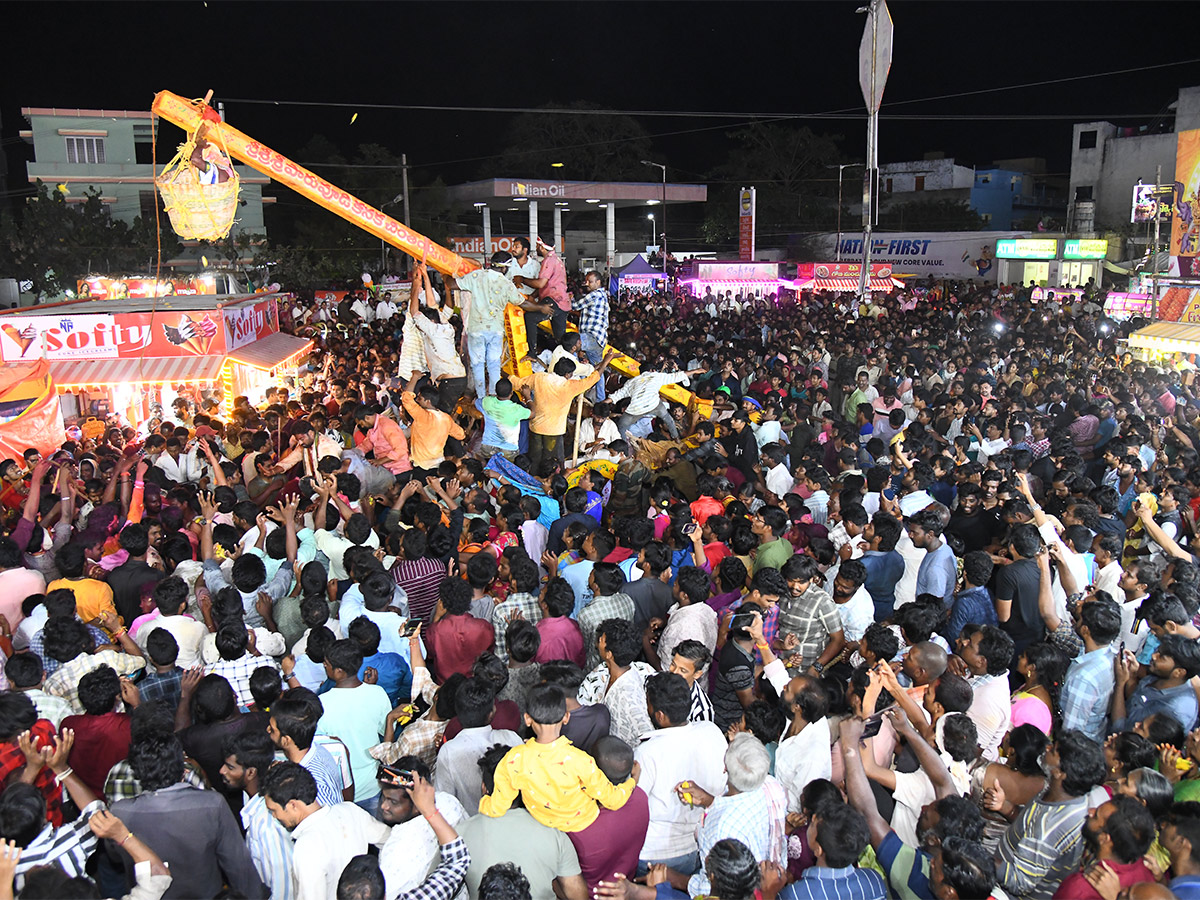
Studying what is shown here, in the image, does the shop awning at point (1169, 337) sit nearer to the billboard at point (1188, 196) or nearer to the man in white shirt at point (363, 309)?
the billboard at point (1188, 196)

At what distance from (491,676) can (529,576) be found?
3.95 feet

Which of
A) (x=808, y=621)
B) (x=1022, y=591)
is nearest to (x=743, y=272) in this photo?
(x=1022, y=591)

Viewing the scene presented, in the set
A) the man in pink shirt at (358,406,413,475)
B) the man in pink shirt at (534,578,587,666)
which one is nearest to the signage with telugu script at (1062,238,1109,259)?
the man in pink shirt at (358,406,413,475)

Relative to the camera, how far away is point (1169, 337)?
11.9m

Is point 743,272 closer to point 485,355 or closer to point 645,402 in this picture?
point 485,355

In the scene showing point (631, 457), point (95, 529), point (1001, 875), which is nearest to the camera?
point (1001, 875)

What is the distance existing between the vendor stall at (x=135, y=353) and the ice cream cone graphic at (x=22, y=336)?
10mm

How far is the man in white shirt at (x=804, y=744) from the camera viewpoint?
3.38 m

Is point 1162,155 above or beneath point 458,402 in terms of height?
above

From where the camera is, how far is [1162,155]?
1312 inches

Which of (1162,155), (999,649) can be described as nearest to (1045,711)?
(999,649)

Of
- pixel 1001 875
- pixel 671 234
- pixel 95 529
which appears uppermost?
pixel 671 234

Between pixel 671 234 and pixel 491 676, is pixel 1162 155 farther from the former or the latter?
pixel 491 676

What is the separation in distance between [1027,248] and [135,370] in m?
28.7
